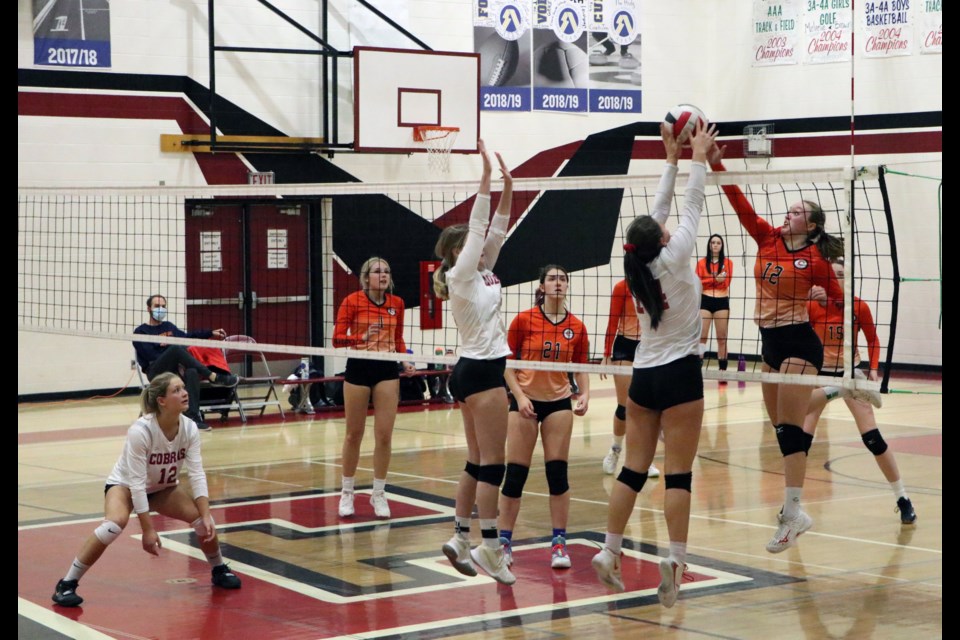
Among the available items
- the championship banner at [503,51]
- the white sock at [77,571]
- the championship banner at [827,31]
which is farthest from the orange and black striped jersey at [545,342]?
the championship banner at [827,31]

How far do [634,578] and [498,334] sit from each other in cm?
166

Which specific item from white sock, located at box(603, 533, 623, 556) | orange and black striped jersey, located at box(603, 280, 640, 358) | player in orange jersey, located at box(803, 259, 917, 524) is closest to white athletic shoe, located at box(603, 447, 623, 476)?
orange and black striped jersey, located at box(603, 280, 640, 358)

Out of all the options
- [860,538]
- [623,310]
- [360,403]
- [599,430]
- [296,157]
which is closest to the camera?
[860,538]

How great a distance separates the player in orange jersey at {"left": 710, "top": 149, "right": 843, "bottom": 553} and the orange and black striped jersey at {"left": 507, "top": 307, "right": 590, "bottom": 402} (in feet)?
3.56

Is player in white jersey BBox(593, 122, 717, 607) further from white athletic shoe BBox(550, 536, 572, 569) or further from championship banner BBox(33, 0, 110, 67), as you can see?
championship banner BBox(33, 0, 110, 67)

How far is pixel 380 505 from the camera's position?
872 centimetres

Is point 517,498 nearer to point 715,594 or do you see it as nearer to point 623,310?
point 715,594

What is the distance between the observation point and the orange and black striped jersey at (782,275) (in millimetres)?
7191

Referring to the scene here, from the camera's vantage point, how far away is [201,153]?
1555 cm

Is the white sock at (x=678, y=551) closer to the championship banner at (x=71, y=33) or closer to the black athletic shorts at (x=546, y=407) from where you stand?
the black athletic shorts at (x=546, y=407)

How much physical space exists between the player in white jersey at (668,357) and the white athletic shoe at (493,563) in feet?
2.54

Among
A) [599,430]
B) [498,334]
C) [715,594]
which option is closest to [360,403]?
[498,334]

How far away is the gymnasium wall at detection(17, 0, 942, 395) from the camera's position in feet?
48.8

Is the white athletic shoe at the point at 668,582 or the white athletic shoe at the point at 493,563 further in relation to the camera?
the white athletic shoe at the point at 493,563
